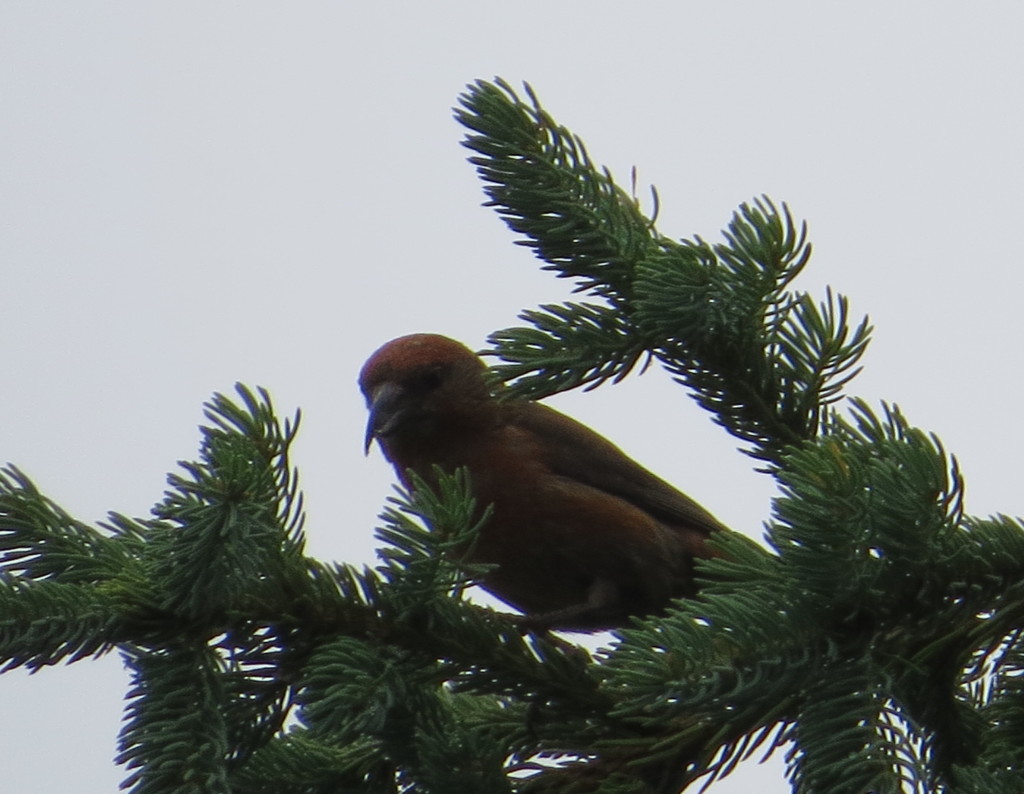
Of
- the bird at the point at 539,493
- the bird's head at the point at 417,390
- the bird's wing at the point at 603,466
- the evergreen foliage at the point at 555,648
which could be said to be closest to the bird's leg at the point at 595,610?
the bird at the point at 539,493

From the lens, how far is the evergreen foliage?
173 cm

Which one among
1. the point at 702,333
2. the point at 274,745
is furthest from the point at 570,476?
the point at 274,745

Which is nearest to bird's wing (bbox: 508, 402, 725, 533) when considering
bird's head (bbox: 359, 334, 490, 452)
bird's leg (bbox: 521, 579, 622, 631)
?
bird's head (bbox: 359, 334, 490, 452)

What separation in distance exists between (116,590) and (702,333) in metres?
1.11

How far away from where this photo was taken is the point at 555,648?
7.31ft

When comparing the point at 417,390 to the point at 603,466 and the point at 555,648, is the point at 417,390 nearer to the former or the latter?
the point at 603,466

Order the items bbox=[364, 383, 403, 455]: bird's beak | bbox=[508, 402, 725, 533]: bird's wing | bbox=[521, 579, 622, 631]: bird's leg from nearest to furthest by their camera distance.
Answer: bbox=[521, 579, 622, 631]: bird's leg
bbox=[364, 383, 403, 455]: bird's beak
bbox=[508, 402, 725, 533]: bird's wing

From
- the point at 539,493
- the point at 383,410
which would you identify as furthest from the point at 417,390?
the point at 539,493

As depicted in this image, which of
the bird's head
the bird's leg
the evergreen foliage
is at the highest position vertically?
the bird's head

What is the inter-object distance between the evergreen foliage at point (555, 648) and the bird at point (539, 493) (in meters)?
1.43

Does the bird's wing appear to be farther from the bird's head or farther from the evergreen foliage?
the evergreen foliage

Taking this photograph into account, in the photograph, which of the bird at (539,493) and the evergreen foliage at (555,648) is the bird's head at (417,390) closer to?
the bird at (539,493)

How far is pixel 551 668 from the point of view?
7.23ft

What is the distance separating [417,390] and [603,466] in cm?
68
